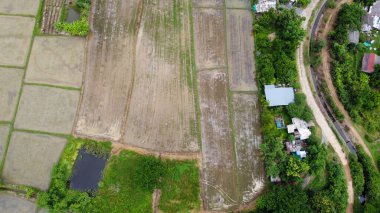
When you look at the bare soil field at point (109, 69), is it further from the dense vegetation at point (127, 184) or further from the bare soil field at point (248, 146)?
the bare soil field at point (248, 146)

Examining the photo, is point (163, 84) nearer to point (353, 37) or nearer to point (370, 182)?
point (353, 37)

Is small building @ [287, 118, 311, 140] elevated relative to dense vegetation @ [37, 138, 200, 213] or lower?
elevated

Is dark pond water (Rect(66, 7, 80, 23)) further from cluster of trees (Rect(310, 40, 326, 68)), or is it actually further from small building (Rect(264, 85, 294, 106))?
cluster of trees (Rect(310, 40, 326, 68))

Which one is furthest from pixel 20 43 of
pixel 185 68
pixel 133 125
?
pixel 185 68

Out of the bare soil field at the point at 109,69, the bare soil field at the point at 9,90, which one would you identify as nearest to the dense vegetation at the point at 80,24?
the bare soil field at the point at 109,69

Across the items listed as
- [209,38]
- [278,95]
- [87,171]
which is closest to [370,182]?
[278,95]

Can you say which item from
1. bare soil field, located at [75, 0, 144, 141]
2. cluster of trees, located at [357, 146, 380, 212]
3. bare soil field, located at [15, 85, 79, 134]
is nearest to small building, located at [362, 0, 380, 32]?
cluster of trees, located at [357, 146, 380, 212]
